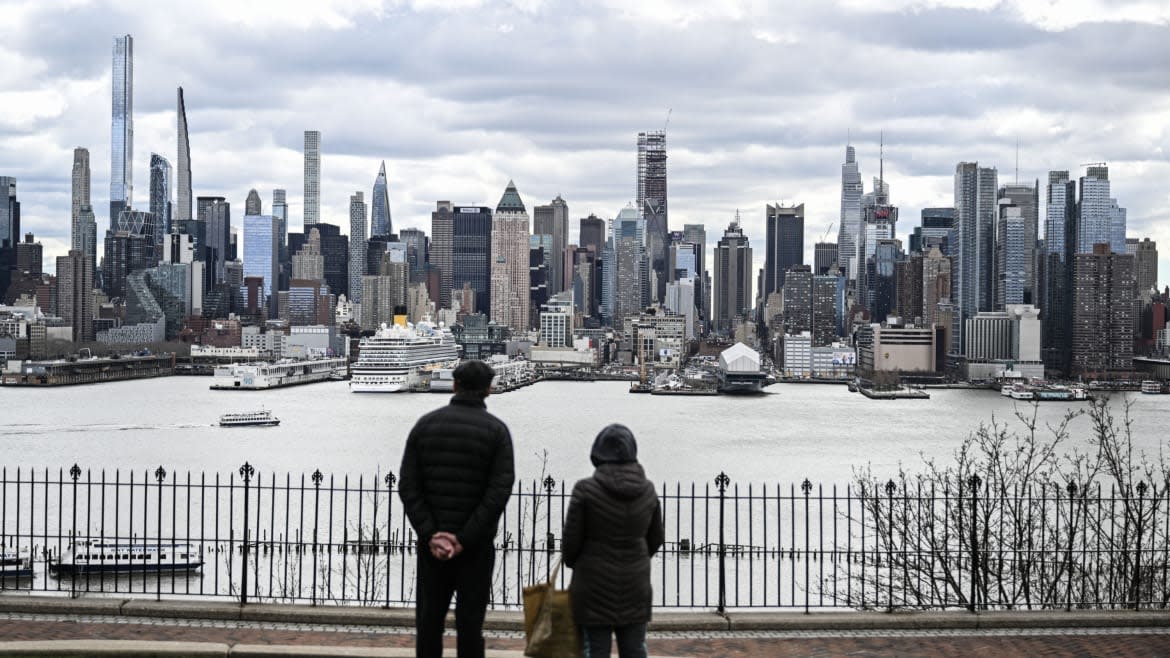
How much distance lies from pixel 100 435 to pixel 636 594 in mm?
46313

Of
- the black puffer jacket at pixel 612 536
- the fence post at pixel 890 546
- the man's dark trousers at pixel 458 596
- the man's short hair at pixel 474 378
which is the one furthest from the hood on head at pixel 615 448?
the fence post at pixel 890 546

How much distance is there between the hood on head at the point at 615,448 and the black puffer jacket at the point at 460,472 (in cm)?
41

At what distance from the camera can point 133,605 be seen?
7.57 m

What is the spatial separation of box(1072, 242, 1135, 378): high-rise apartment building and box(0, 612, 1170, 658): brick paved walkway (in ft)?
458

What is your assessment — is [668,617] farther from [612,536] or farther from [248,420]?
[248,420]

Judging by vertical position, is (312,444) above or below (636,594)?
below

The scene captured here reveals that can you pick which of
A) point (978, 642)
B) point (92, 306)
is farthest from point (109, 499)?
point (92, 306)

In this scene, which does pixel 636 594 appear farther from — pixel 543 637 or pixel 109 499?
pixel 109 499

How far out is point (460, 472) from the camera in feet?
17.2

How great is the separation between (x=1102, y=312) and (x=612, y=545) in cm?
15020

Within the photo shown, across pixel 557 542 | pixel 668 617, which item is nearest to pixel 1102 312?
pixel 557 542

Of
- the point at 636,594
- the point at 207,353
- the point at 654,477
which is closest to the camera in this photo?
the point at 636,594

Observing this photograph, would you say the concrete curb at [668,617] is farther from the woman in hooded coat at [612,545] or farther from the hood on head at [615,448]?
the hood on head at [615,448]

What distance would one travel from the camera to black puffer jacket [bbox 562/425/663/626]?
5.01 metres
